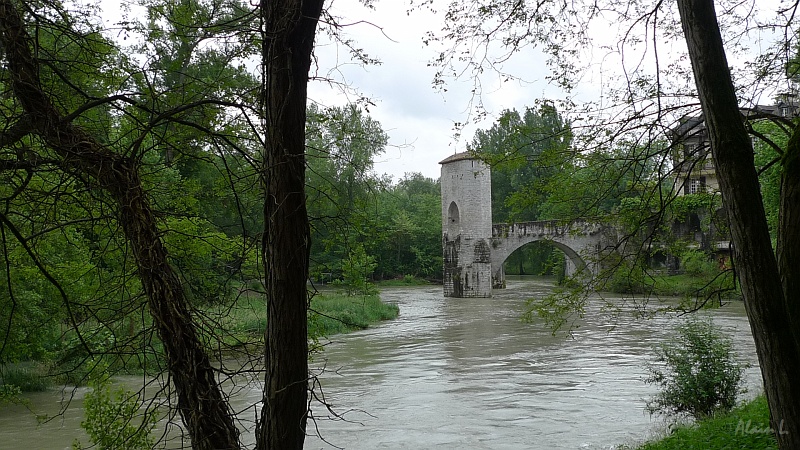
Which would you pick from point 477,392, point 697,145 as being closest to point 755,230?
point 697,145

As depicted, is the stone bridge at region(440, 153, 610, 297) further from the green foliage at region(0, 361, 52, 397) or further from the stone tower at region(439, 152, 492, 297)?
the green foliage at region(0, 361, 52, 397)

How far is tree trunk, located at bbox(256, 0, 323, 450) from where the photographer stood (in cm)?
233

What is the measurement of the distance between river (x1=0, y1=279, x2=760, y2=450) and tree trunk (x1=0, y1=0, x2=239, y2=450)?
2.65ft

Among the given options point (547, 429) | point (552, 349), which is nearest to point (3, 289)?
point (547, 429)

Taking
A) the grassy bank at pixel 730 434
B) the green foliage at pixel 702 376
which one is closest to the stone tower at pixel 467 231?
the green foliage at pixel 702 376

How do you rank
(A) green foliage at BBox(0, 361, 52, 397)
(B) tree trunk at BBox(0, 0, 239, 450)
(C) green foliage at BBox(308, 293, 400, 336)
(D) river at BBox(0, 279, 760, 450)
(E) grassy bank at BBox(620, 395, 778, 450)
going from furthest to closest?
(C) green foliage at BBox(308, 293, 400, 336) < (A) green foliage at BBox(0, 361, 52, 397) < (D) river at BBox(0, 279, 760, 450) < (E) grassy bank at BBox(620, 395, 778, 450) < (B) tree trunk at BBox(0, 0, 239, 450)

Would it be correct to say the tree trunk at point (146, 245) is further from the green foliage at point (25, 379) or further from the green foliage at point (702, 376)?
the green foliage at point (25, 379)

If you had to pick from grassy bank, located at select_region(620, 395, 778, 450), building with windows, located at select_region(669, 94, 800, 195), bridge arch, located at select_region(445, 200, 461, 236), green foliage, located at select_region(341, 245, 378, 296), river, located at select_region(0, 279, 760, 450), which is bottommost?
river, located at select_region(0, 279, 760, 450)

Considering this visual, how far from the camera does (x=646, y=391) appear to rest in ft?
33.0

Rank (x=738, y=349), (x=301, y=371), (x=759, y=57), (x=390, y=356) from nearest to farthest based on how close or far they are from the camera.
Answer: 1. (x=301, y=371)
2. (x=759, y=57)
3. (x=738, y=349)
4. (x=390, y=356)

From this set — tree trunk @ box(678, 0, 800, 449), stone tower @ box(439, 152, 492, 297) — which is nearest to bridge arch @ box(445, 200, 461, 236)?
stone tower @ box(439, 152, 492, 297)

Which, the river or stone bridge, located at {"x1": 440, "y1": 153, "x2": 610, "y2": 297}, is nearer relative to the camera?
the river

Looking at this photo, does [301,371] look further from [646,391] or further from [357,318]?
[357,318]

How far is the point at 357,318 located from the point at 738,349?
11133 millimetres
